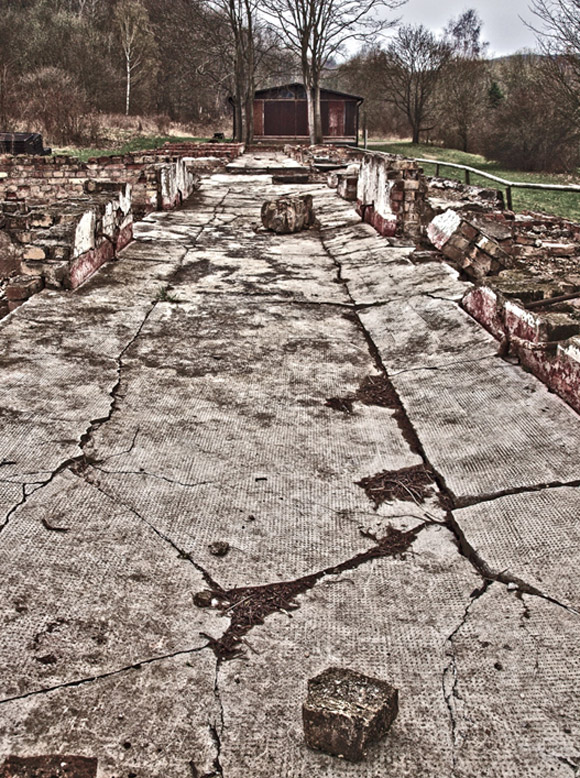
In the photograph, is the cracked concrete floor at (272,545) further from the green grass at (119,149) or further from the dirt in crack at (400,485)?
the green grass at (119,149)

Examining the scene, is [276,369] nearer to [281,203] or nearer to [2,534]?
[2,534]

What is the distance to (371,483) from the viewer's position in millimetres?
2939

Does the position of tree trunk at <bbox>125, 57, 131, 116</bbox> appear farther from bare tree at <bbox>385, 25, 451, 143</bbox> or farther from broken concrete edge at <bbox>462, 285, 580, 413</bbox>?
broken concrete edge at <bbox>462, 285, 580, 413</bbox>

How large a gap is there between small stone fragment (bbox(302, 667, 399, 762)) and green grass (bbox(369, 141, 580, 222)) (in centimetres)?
1302

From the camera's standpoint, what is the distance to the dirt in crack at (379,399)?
3.51m

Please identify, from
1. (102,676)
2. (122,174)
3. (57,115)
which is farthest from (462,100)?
(102,676)

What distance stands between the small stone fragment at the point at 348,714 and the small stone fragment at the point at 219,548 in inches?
29.7

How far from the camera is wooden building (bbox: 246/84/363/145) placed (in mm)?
36875

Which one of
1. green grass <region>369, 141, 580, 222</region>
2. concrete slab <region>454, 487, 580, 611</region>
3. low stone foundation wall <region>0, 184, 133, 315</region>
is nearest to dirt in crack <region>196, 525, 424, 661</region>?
concrete slab <region>454, 487, 580, 611</region>

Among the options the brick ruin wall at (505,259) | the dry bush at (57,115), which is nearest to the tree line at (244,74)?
the dry bush at (57,115)

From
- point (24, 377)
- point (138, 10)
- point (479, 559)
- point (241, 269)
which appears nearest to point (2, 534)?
point (24, 377)

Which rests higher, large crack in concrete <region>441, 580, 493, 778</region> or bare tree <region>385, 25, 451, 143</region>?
bare tree <region>385, 25, 451, 143</region>

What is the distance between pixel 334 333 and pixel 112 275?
87.4 inches

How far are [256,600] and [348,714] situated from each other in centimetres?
65
